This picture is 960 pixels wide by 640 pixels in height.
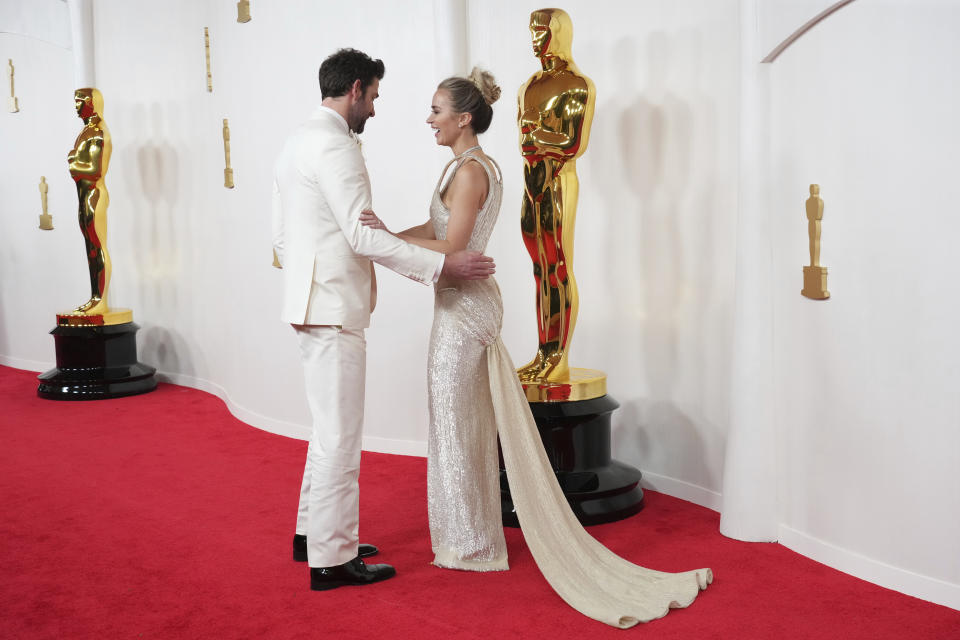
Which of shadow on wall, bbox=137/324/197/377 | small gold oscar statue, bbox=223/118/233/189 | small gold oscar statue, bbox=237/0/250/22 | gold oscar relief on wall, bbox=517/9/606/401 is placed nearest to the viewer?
gold oscar relief on wall, bbox=517/9/606/401

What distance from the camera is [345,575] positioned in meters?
3.26

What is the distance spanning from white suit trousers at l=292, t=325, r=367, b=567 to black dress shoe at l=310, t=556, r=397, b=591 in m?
0.03

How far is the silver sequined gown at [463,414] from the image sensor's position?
3441mm

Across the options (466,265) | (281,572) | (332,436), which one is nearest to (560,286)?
(466,265)

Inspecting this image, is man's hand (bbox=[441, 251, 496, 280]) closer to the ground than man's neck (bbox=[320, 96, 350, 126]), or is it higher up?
closer to the ground

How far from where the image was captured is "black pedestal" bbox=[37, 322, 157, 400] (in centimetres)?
714

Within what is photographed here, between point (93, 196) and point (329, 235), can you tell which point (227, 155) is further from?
point (329, 235)

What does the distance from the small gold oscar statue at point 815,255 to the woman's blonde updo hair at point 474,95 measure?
3.91 feet

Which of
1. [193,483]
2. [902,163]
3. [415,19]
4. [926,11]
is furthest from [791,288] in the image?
[193,483]

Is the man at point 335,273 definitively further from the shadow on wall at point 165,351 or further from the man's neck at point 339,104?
the shadow on wall at point 165,351

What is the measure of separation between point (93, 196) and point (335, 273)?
472cm

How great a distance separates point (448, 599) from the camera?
314cm

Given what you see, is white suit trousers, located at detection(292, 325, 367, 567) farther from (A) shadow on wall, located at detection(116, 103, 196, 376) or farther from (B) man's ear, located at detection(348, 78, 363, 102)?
(A) shadow on wall, located at detection(116, 103, 196, 376)

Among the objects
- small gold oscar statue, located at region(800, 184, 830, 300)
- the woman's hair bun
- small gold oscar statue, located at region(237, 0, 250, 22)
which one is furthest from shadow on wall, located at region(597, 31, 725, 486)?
small gold oscar statue, located at region(237, 0, 250, 22)
